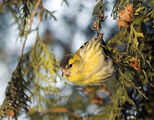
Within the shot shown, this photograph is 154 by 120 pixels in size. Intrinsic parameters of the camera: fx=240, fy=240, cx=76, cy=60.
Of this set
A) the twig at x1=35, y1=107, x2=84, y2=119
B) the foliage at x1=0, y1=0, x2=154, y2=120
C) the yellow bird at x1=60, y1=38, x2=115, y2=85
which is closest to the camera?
the foliage at x1=0, y1=0, x2=154, y2=120

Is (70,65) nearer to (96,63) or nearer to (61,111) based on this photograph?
(96,63)

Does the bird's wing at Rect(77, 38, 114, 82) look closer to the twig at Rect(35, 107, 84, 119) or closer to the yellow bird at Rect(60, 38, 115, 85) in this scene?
the yellow bird at Rect(60, 38, 115, 85)

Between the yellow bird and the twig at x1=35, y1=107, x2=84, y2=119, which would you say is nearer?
the yellow bird

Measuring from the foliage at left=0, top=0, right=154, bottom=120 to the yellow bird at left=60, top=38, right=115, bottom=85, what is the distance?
0.20 ft

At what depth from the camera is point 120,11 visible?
4.58ft

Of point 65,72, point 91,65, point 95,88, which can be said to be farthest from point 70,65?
point 95,88

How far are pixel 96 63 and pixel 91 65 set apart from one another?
5 centimetres

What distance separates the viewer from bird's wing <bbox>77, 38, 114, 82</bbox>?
1.59 meters

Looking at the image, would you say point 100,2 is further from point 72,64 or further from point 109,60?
point 72,64

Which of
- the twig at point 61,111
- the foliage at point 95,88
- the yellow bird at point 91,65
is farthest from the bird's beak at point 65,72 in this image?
the twig at point 61,111

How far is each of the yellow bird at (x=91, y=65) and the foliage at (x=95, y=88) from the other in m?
0.06

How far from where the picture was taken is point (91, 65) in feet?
5.47

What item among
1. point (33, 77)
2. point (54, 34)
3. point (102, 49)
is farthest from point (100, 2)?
point (54, 34)

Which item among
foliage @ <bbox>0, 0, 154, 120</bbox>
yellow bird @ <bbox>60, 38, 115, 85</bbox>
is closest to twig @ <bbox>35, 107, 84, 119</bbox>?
foliage @ <bbox>0, 0, 154, 120</bbox>
